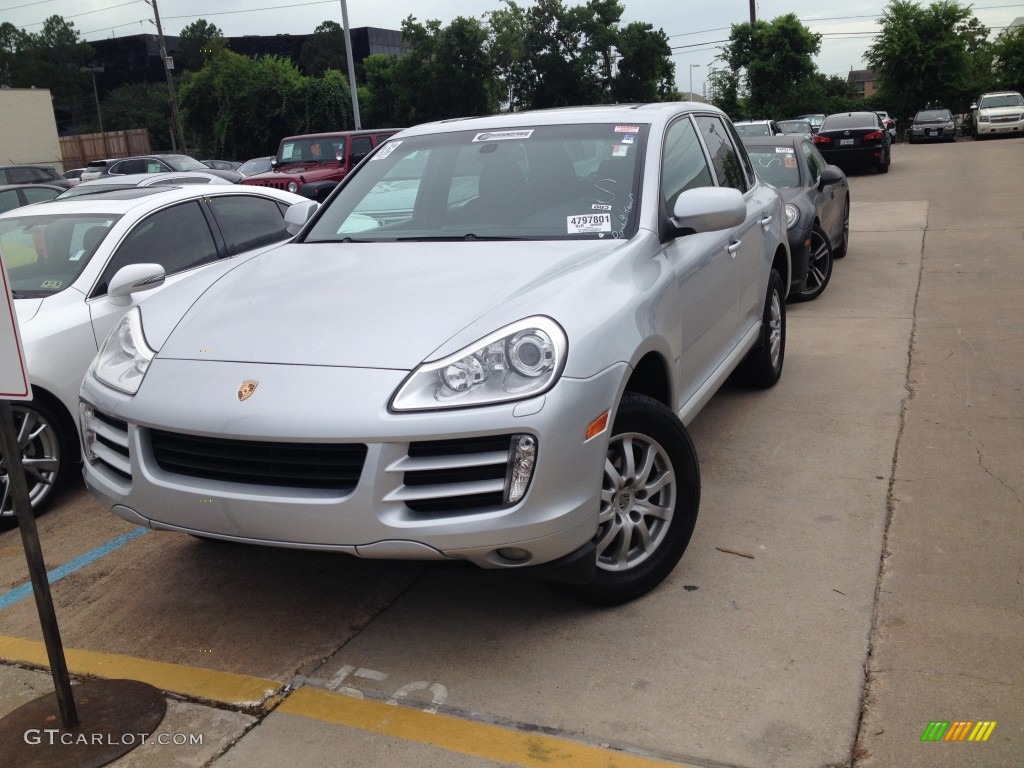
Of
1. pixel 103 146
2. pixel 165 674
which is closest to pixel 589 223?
pixel 165 674

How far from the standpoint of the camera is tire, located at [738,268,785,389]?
19.7 ft

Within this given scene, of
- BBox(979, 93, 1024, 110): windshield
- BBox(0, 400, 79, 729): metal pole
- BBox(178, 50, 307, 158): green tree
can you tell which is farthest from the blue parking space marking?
BBox(178, 50, 307, 158): green tree

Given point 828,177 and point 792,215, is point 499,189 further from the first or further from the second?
point 828,177

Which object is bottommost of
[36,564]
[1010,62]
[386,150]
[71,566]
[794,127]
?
[71,566]

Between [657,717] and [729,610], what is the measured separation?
0.72 metres

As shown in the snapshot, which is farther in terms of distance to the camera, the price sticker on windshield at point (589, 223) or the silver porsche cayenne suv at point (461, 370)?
the price sticker on windshield at point (589, 223)

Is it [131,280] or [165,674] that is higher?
[131,280]

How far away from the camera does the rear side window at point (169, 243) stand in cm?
564

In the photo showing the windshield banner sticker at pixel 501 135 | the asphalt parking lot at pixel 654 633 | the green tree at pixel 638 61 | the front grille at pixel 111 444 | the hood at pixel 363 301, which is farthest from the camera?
the green tree at pixel 638 61

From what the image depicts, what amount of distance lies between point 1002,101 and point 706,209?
1505 inches

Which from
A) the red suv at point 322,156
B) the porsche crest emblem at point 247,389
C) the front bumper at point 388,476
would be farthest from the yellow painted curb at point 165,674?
the red suv at point 322,156

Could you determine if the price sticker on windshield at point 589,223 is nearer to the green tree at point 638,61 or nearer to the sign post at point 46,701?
the sign post at point 46,701

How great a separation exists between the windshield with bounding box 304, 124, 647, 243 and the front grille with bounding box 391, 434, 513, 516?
4.41ft

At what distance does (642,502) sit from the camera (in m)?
3.60
